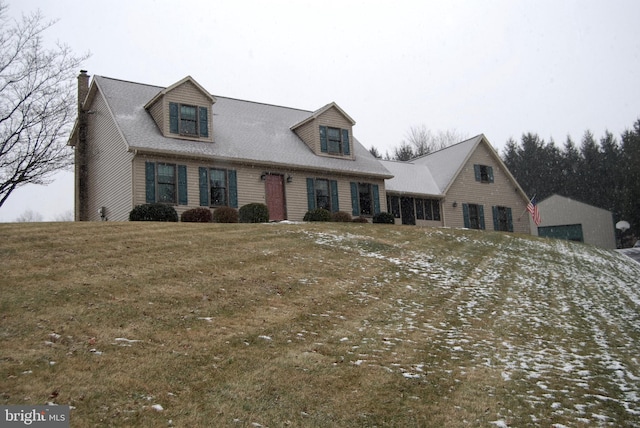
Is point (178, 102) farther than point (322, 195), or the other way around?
point (322, 195)

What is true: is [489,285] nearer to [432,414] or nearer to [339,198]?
[432,414]

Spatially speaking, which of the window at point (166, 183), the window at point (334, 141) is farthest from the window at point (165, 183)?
the window at point (334, 141)

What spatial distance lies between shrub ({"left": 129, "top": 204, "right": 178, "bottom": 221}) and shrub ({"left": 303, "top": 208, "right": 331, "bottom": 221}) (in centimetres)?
582

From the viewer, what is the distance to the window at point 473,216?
102 ft

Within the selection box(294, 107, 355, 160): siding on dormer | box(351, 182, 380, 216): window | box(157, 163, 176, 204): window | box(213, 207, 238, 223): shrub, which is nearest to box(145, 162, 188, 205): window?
box(157, 163, 176, 204): window

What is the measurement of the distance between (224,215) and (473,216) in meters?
16.7

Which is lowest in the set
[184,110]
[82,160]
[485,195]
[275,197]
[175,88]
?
[275,197]

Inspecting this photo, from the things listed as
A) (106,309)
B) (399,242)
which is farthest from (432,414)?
(399,242)

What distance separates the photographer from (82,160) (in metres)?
24.5

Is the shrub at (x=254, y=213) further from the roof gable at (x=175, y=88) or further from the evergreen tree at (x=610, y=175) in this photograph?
the evergreen tree at (x=610, y=175)

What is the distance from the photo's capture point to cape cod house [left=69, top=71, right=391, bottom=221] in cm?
2050

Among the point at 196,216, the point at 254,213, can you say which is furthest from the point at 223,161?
the point at 196,216

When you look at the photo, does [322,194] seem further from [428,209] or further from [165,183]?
[428,209]

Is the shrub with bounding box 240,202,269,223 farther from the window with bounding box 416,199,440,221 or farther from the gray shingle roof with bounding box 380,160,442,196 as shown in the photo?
the window with bounding box 416,199,440,221
